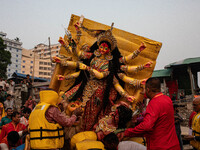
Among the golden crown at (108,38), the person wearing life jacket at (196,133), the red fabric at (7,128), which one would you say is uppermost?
the golden crown at (108,38)

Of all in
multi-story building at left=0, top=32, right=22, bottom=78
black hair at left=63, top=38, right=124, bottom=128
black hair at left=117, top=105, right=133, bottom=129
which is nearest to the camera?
black hair at left=117, top=105, right=133, bottom=129

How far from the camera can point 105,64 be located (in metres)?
5.43

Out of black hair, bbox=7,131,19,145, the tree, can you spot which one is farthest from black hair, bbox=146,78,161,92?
the tree

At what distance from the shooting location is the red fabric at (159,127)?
275 centimetres

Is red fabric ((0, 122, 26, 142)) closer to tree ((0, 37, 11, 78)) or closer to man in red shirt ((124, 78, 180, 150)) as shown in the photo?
man in red shirt ((124, 78, 180, 150))

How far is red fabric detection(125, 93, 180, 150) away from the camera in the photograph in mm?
2754

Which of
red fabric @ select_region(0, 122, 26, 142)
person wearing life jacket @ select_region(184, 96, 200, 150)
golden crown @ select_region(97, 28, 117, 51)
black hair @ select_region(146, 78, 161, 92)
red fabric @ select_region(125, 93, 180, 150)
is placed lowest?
red fabric @ select_region(0, 122, 26, 142)

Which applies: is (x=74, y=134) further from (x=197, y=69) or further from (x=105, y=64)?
(x=197, y=69)

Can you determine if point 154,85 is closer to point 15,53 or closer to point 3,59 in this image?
point 3,59

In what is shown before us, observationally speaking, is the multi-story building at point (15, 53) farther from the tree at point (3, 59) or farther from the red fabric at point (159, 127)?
the red fabric at point (159, 127)

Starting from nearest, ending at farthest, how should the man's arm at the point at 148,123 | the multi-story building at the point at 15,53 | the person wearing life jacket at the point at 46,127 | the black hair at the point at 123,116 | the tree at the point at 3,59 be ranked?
the man's arm at the point at 148,123 < the person wearing life jacket at the point at 46,127 < the black hair at the point at 123,116 < the tree at the point at 3,59 < the multi-story building at the point at 15,53

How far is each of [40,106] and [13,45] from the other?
65089mm

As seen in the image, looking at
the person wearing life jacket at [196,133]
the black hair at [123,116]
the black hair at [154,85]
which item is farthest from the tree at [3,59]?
the black hair at [154,85]

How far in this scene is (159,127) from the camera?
282cm
